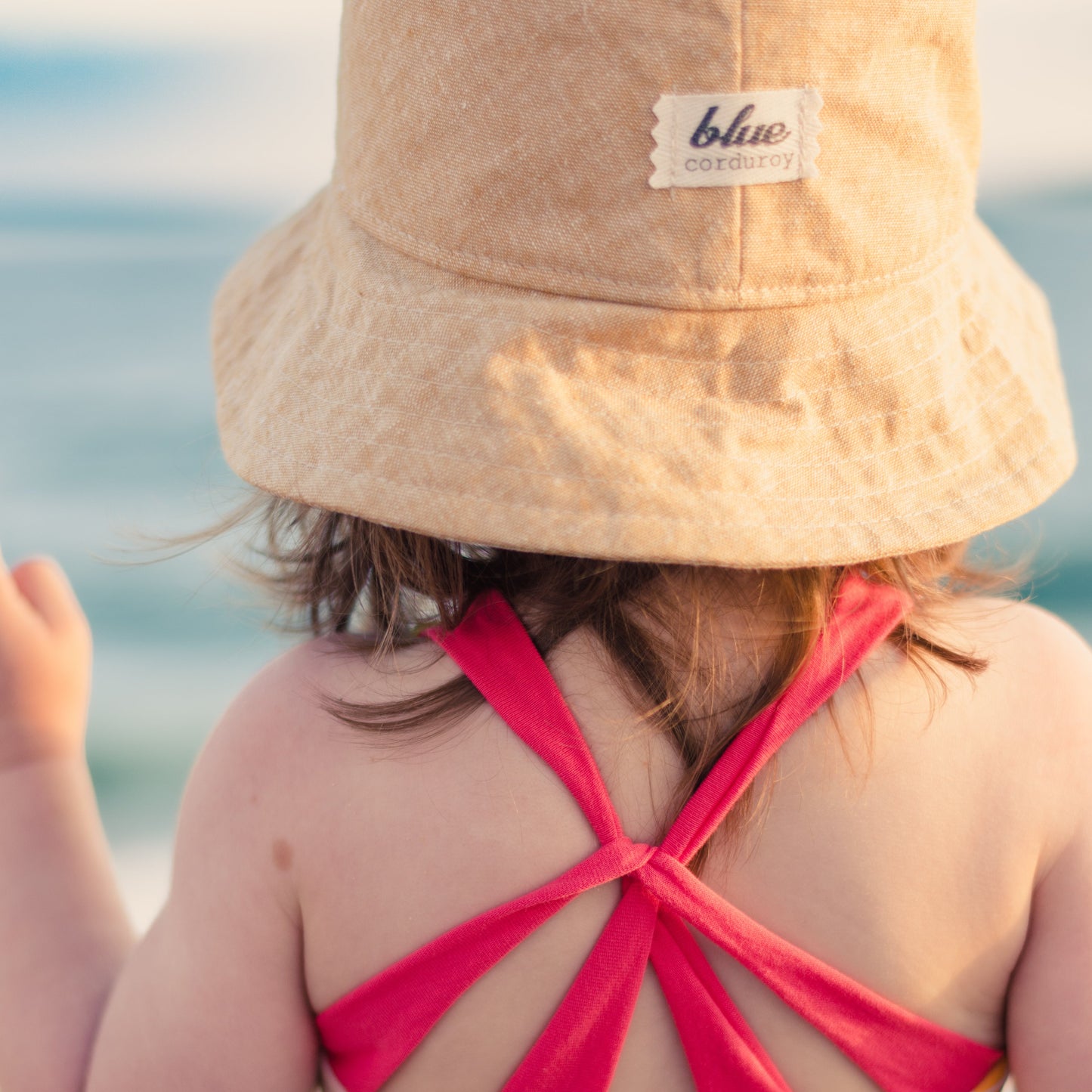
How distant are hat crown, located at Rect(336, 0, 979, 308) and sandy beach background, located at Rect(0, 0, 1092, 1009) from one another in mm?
2284

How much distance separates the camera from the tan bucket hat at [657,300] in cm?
71

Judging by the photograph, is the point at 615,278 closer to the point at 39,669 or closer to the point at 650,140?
the point at 650,140

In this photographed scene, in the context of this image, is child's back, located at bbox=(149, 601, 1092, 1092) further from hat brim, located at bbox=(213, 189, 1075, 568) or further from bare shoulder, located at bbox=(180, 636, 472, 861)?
hat brim, located at bbox=(213, 189, 1075, 568)

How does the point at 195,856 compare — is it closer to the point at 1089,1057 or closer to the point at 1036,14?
the point at 1089,1057

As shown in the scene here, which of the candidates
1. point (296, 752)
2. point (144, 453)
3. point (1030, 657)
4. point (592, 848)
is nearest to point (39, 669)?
point (296, 752)

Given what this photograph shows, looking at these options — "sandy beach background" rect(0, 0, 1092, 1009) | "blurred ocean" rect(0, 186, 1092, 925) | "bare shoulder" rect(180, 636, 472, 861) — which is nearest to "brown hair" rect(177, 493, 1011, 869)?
"bare shoulder" rect(180, 636, 472, 861)

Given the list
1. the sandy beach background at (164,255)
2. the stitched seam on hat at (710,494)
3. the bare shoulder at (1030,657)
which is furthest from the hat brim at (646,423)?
the sandy beach background at (164,255)

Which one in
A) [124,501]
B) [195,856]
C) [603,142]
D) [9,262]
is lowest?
[124,501]

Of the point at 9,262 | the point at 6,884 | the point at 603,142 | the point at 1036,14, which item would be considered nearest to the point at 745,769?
the point at 603,142

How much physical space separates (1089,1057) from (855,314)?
0.58m

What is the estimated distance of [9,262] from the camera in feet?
13.8

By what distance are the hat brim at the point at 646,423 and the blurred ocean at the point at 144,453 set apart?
1780 millimetres

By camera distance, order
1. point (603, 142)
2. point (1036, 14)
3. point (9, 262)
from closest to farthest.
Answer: point (603, 142)
point (9, 262)
point (1036, 14)

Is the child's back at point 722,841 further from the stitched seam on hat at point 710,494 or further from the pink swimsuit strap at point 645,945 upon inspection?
the stitched seam on hat at point 710,494
